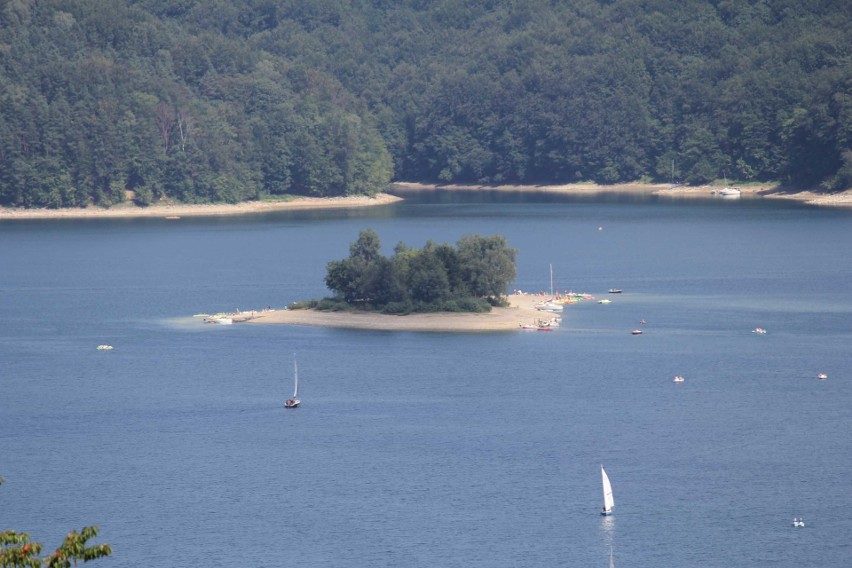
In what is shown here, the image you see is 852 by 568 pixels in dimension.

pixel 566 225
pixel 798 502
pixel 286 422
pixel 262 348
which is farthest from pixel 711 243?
pixel 798 502

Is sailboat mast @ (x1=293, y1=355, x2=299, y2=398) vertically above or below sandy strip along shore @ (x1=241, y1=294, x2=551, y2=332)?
below

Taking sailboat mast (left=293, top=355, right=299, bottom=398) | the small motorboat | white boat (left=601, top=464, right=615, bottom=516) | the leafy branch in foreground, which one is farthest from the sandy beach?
the leafy branch in foreground

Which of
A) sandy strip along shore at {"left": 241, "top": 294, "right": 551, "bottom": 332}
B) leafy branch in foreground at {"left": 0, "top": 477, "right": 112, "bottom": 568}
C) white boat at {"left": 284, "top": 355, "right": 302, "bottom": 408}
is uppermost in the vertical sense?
leafy branch in foreground at {"left": 0, "top": 477, "right": 112, "bottom": 568}

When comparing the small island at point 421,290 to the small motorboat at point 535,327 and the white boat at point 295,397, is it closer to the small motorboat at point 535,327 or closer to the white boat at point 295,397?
the small motorboat at point 535,327

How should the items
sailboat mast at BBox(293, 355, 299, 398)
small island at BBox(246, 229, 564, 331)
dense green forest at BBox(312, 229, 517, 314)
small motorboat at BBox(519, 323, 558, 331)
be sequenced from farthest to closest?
dense green forest at BBox(312, 229, 517, 314)
small island at BBox(246, 229, 564, 331)
small motorboat at BBox(519, 323, 558, 331)
sailboat mast at BBox(293, 355, 299, 398)

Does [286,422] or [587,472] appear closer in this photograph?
[587,472]

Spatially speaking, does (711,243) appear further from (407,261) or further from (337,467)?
(337,467)

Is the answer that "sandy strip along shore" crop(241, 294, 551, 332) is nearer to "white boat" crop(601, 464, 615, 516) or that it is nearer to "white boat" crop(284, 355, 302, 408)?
"white boat" crop(284, 355, 302, 408)
